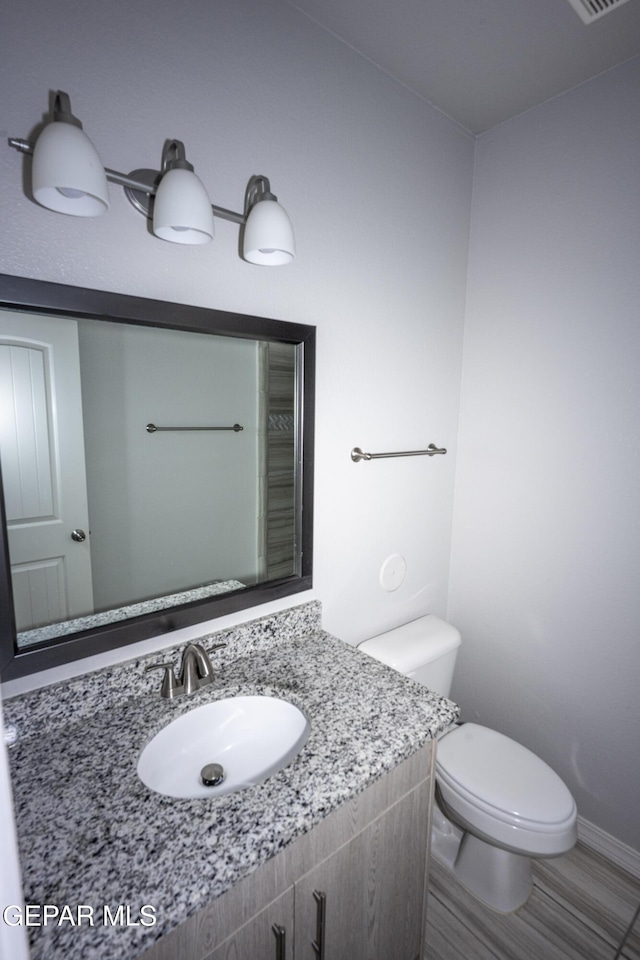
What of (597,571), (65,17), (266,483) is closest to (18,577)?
(266,483)

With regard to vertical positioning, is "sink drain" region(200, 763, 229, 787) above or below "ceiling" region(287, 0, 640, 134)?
below

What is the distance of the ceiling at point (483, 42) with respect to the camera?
1173 millimetres

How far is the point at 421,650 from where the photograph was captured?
1553 millimetres

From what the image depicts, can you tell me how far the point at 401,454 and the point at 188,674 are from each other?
0.94 metres

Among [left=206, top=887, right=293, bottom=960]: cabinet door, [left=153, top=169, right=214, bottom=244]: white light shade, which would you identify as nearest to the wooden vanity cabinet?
[left=206, top=887, right=293, bottom=960]: cabinet door

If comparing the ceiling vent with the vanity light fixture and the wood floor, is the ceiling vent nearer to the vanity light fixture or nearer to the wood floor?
the vanity light fixture

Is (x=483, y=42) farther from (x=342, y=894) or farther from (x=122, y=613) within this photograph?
(x=342, y=894)

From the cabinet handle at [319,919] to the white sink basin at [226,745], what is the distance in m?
0.22

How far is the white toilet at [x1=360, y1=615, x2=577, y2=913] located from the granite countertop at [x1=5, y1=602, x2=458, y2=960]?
1.37 feet

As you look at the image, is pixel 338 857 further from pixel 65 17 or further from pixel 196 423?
pixel 65 17

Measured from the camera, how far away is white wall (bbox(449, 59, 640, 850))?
1426mm

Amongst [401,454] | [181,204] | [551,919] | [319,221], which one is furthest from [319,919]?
[319,221]
